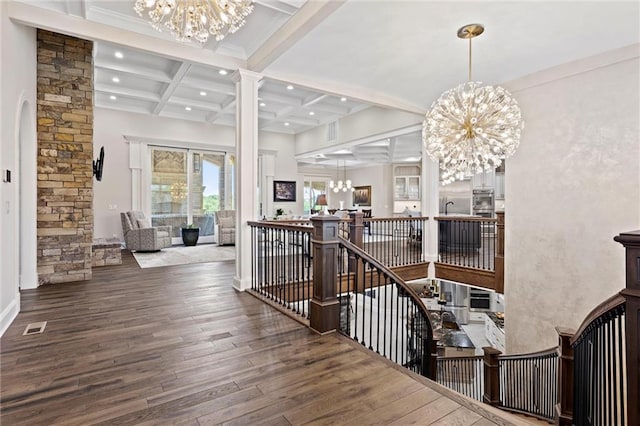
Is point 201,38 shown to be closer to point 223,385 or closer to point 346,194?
point 223,385

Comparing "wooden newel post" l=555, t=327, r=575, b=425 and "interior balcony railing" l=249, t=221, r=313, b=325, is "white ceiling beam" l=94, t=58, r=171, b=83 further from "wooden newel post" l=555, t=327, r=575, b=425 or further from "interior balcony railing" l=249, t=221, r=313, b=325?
"wooden newel post" l=555, t=327, r=575, b=425

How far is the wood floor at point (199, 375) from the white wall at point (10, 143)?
1.05 ft

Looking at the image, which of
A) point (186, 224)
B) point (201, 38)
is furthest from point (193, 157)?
point (201, 38)

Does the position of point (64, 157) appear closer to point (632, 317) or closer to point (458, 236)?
point (632, 317)

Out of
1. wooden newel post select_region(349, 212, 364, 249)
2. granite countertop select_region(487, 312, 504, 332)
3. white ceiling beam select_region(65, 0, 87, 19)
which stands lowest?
granite countertop select_region(487, 312, 504, 332)

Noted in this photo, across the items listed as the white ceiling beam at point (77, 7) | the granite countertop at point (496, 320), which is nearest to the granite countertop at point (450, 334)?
the granite countertop at point (496, 320)

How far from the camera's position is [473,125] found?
392cm

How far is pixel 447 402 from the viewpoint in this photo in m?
1.97

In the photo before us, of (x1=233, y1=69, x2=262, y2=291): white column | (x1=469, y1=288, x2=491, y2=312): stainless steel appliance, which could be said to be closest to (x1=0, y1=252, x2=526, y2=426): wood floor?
(x1=233, y1=69, x2=262, y2=291): white column

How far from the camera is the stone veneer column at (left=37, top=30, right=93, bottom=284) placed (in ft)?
15.3

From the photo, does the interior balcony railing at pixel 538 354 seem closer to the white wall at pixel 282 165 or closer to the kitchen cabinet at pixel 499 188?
the white wall at pixel 282 165

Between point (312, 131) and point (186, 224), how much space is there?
4862 millimetres

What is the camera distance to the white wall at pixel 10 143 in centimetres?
302

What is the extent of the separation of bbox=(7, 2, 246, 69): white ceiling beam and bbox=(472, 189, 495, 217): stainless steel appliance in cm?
941
